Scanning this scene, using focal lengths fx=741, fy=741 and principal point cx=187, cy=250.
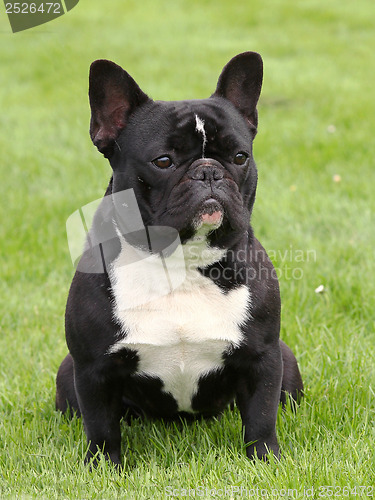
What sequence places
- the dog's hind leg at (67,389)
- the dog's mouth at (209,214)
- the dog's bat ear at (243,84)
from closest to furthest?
1. the dog's mouth at (209,214)
2. the dog's bat ear at (243,84)
3. the dog's hind leg at (67,389)

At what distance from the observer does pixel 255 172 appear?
2846mm

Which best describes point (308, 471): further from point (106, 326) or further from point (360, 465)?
point (106, 326)

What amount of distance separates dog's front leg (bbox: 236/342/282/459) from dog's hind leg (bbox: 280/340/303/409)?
15.3 inches

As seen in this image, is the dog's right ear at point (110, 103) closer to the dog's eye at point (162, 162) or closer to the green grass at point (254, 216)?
the dog's eye at point (162, 162)

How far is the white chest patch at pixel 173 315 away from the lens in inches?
106

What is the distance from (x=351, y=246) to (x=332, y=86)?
471cm

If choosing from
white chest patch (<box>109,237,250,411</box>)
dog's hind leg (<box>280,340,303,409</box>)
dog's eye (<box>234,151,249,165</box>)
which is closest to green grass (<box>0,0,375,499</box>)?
dog's hind leg (<box>280,340,303,409</box>)

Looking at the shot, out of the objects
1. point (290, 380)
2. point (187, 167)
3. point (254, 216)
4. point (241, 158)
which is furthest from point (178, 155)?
point (254, 216)

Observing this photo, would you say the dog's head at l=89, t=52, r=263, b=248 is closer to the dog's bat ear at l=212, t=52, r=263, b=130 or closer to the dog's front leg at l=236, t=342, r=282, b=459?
the dog's bat ear at l=212, t=52, r=263, b=130

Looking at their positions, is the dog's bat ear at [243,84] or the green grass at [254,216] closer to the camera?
the green grass at [254,216]

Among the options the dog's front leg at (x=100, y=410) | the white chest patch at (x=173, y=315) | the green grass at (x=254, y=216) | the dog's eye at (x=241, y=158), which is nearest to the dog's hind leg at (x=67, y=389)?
the green grass at (x=254, y=216)

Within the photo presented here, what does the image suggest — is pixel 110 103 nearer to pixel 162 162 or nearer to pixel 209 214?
pixel 162 162

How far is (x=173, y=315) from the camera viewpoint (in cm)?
271

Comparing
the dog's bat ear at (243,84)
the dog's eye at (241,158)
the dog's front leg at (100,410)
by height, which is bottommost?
the dog's front leg at (100,410)
